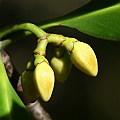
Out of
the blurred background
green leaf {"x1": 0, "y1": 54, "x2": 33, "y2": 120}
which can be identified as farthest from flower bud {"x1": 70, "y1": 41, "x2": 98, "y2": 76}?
the blurred background

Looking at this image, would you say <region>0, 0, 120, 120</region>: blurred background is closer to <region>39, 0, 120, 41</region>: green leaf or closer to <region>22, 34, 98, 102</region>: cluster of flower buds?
<region>39, 0, 120, 41</region>: green leaf

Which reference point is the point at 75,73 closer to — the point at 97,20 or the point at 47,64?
the point at 97,20

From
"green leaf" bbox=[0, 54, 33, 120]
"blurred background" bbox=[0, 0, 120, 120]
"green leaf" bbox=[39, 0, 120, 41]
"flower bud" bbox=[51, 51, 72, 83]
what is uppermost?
"green leaf" bbox=[39, 0, 120, 41]

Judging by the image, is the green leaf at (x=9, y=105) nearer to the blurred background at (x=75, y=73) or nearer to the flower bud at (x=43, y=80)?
the flower bud at (x=43, y=80)

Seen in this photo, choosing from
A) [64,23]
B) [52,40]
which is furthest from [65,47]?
[64,23]

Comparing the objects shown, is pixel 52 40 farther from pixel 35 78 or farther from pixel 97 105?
pixel 97 105

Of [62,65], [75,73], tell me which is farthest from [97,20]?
[75,73]
